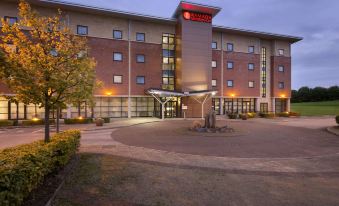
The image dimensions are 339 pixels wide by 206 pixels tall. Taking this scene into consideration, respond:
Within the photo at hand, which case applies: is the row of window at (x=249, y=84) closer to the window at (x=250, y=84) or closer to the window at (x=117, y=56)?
the window at (x=250, y=84)

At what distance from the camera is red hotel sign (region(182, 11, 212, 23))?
101ft

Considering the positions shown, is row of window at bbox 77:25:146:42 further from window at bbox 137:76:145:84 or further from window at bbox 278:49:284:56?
window at bbox 278:49:284:56

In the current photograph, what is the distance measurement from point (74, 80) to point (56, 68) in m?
0.87

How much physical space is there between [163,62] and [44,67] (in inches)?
983

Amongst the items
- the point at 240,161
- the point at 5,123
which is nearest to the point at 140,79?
the point at 5,123

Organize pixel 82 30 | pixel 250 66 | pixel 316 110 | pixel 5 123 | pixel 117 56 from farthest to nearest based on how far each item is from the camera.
→ pixel 316 110, pixel 250 66, pixel 117 56, pixel 82 30, pixel 5 123

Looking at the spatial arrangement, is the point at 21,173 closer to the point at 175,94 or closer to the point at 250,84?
the point at 175,94

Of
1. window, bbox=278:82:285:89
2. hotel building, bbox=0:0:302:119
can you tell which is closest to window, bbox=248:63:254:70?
hotel building, bbox=0:0:302:119

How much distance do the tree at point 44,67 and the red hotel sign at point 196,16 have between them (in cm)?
2443

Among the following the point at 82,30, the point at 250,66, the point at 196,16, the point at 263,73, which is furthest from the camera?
the point at 263,73

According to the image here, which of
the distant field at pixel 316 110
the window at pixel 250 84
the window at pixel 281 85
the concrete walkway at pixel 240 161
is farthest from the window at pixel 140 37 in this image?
the distant field at pixel 316 110

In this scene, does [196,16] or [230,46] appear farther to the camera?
[230,46]

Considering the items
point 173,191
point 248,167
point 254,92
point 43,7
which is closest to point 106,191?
point 173,191

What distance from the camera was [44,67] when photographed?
853 centimetres
